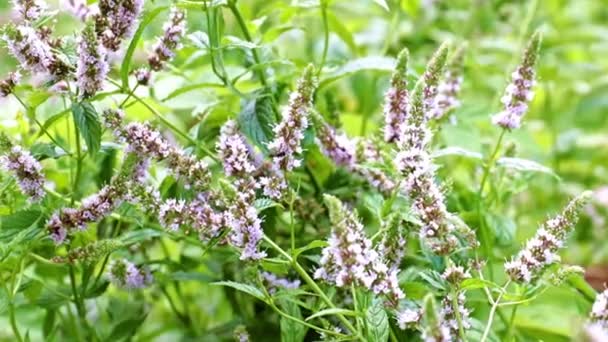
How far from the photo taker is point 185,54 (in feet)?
5.24

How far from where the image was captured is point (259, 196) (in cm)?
118

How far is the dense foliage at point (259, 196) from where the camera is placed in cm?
105

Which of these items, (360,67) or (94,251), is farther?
(360,67)

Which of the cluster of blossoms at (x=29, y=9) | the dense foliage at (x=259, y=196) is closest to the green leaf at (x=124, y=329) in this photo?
the dense foliage at (x=259, y=196)

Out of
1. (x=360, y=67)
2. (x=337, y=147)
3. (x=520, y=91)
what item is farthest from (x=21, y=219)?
(x=520, y=91)

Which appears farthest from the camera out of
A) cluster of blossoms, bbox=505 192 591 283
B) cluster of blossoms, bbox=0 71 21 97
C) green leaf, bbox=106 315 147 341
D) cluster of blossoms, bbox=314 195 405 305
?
green leaf, bbox=106 315 147 341

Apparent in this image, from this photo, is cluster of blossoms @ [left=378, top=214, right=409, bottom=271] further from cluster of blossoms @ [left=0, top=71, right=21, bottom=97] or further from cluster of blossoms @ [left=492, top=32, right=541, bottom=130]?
cluster of blossoms @ [left=0, top=71, right=21, bottom=97]

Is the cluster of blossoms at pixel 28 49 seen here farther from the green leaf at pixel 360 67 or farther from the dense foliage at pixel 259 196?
the green leaf at pixel 360 67

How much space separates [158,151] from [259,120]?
22 cm

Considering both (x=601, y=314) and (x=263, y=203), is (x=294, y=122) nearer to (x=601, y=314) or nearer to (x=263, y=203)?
(x=263, y=203)

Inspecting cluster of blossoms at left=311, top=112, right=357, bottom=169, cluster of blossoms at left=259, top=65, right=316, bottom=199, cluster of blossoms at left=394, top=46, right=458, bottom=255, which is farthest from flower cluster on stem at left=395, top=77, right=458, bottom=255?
cluster of blossoms at left=311, top=112, right=357, bottom=169

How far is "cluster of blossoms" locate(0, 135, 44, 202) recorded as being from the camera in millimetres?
1112

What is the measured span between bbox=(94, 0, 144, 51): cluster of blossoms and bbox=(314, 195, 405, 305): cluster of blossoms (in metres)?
0.34

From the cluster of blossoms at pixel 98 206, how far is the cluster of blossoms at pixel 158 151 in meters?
0.02
